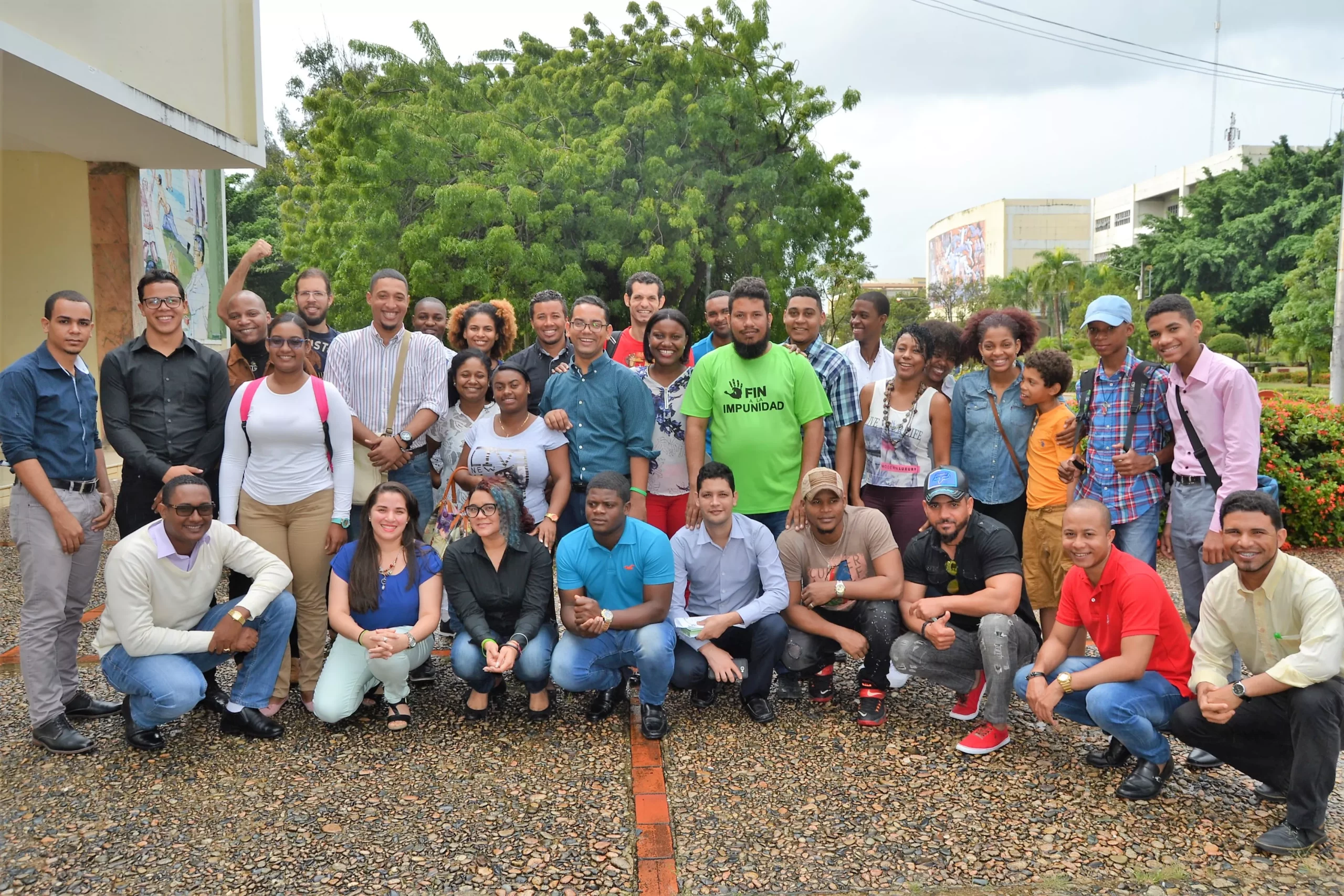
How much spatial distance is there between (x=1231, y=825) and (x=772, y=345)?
9.40 feet

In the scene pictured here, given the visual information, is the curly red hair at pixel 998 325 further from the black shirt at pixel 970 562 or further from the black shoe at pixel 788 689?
the black shoe at pixel 788 689

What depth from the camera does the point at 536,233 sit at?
55.8ft

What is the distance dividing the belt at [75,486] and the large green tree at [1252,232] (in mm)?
41902

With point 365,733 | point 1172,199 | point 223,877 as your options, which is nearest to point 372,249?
point 365,733

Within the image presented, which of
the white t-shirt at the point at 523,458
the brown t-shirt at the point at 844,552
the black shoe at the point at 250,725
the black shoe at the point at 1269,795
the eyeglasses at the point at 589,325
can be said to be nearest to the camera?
the black shoe at the point at 1269,795

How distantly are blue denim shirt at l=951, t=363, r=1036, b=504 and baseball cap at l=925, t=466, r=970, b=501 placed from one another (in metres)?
0.64

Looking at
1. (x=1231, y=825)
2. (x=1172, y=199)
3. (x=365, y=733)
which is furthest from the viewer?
(x=1172, y=199)

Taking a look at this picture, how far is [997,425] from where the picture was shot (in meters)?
5.05

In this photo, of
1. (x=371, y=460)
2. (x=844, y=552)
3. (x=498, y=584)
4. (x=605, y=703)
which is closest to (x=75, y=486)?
(x=371, y=460)

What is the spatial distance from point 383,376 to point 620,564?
1768 millimetres

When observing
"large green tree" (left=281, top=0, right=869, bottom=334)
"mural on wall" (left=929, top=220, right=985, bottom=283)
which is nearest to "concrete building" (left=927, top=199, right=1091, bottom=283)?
"mural on wall" (left=929, top=220, right=985, bottom=283)

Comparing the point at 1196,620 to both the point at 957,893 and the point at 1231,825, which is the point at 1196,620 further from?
the point at 957,893

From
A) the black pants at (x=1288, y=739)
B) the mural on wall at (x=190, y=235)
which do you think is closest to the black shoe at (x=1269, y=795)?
the black pants at (x=1288, y=739)

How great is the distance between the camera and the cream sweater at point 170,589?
13.5 feet
